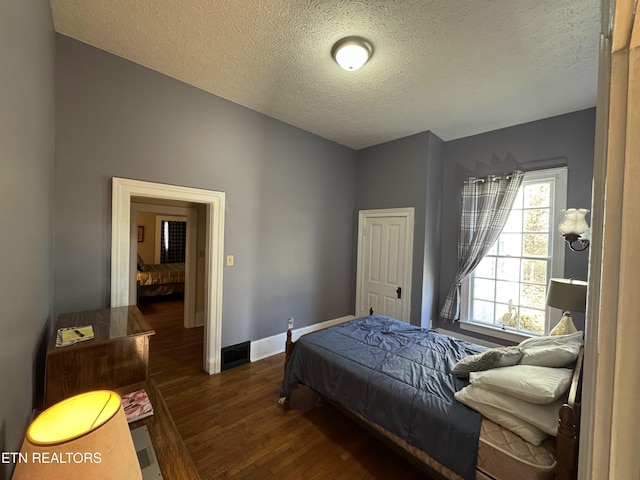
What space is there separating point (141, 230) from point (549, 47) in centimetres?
865

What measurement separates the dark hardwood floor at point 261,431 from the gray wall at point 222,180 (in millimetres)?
573

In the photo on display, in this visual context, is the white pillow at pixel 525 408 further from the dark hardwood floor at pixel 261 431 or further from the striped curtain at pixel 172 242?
the striped curtain at pixel 172 242

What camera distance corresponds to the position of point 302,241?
3.71 meters

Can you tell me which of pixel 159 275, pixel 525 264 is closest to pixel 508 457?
pixel 525 264

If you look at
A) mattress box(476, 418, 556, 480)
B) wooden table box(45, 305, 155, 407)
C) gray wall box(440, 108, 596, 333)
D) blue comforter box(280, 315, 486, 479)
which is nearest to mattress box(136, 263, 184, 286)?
wooden table box(45, 305, 155, 407)

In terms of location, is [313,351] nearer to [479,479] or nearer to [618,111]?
[479,479]

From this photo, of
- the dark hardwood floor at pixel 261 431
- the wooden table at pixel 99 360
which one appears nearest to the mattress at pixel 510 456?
the dark hardwood floor at pixel 261 431

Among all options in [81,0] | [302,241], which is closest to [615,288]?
[81,0]

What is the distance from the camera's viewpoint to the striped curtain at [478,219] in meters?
3.19

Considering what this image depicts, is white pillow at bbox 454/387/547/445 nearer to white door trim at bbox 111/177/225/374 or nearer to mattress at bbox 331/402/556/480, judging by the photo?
mattress at bbox 331/402/556/480

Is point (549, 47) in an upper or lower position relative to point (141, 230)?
upper

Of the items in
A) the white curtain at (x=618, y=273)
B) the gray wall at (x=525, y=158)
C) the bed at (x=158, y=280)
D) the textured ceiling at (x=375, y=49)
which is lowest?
the bed at (x=158, y=280)

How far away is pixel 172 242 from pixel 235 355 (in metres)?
5.67

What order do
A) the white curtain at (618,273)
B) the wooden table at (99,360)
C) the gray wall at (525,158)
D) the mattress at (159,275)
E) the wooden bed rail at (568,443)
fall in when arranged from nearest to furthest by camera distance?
1. the white curtain at (618,273)
2. the wooden bed rail at (568,443)
3. the wooden table at (99,360)
4. the gray wall at (525,158)
5. the mattress at (159,275)
